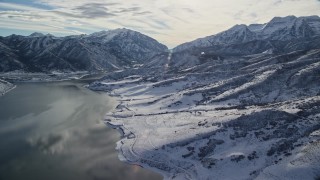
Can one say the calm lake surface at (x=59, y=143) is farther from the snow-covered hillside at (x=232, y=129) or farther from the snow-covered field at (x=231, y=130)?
the snow-covered hillside at (x=232, y=129)

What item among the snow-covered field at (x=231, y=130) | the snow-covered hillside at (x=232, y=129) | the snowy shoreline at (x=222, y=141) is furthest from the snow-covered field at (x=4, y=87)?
the snowy shoreline at (x=222, y=141)

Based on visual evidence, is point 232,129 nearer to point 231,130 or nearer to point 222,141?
point 231,130

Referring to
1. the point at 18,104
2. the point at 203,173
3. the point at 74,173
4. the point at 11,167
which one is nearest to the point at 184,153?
the point at 203,173

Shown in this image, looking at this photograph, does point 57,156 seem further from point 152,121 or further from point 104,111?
point 104,111

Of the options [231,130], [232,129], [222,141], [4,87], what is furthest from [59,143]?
[4,87]

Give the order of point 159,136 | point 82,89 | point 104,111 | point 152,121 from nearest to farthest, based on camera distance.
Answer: point 159,136, point 152,121, point 104,111, point 82,89

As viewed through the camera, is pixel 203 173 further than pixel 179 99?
No
